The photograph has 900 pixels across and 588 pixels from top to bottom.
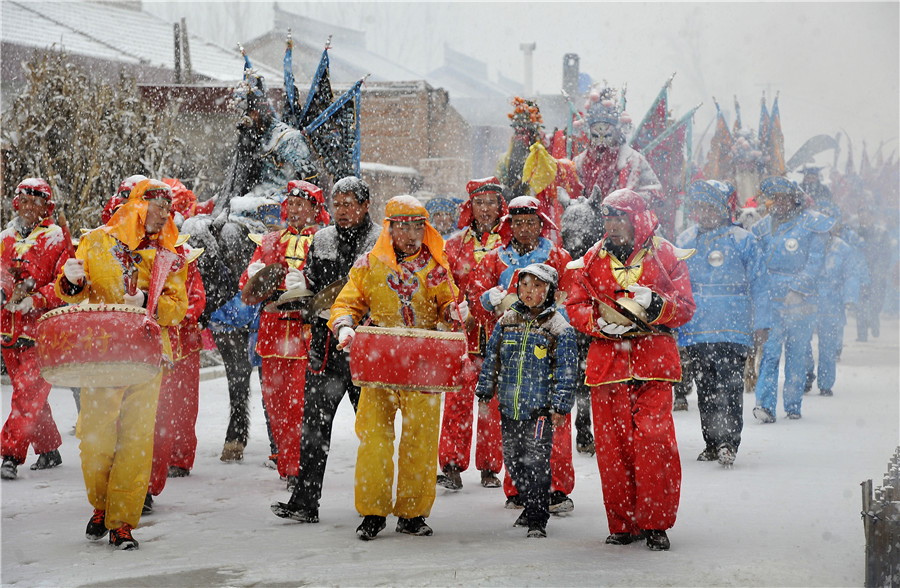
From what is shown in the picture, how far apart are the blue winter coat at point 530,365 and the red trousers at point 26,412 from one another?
3528mm

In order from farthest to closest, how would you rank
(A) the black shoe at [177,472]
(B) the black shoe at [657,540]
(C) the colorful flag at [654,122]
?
(C) the colorful flag at [654,122]
(A) the black shoe at [177,472]
(B) the black shoe at [657,540]

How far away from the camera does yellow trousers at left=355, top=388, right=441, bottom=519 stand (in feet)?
18.9

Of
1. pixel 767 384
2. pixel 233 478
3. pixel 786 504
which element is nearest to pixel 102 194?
pixel 233 478

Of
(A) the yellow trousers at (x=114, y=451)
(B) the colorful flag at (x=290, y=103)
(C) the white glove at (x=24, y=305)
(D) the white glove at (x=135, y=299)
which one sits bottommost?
(A) the yellow trousers at (x=114, y=451)

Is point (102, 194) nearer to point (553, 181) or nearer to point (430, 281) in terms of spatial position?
point (553, 181)

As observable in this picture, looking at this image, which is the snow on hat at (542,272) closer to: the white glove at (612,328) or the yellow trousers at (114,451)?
the white glove at (612,328)

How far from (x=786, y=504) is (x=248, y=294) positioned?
3.73m

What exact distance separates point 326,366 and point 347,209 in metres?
0.95

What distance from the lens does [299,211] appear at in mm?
7234

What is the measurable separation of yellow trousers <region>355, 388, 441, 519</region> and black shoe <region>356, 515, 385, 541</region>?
37mm

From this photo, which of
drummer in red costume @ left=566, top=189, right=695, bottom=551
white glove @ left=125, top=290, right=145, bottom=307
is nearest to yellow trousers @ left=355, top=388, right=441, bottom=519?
drummer in red costume @ left=566, top=189, right=695, bottom=551

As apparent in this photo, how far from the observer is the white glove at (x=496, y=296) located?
615 cm

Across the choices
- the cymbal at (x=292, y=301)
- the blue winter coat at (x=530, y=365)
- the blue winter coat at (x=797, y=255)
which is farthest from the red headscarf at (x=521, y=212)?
the blue winter coat at (x=797, y=255)

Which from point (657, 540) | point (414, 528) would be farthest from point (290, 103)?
point (657, 540)
